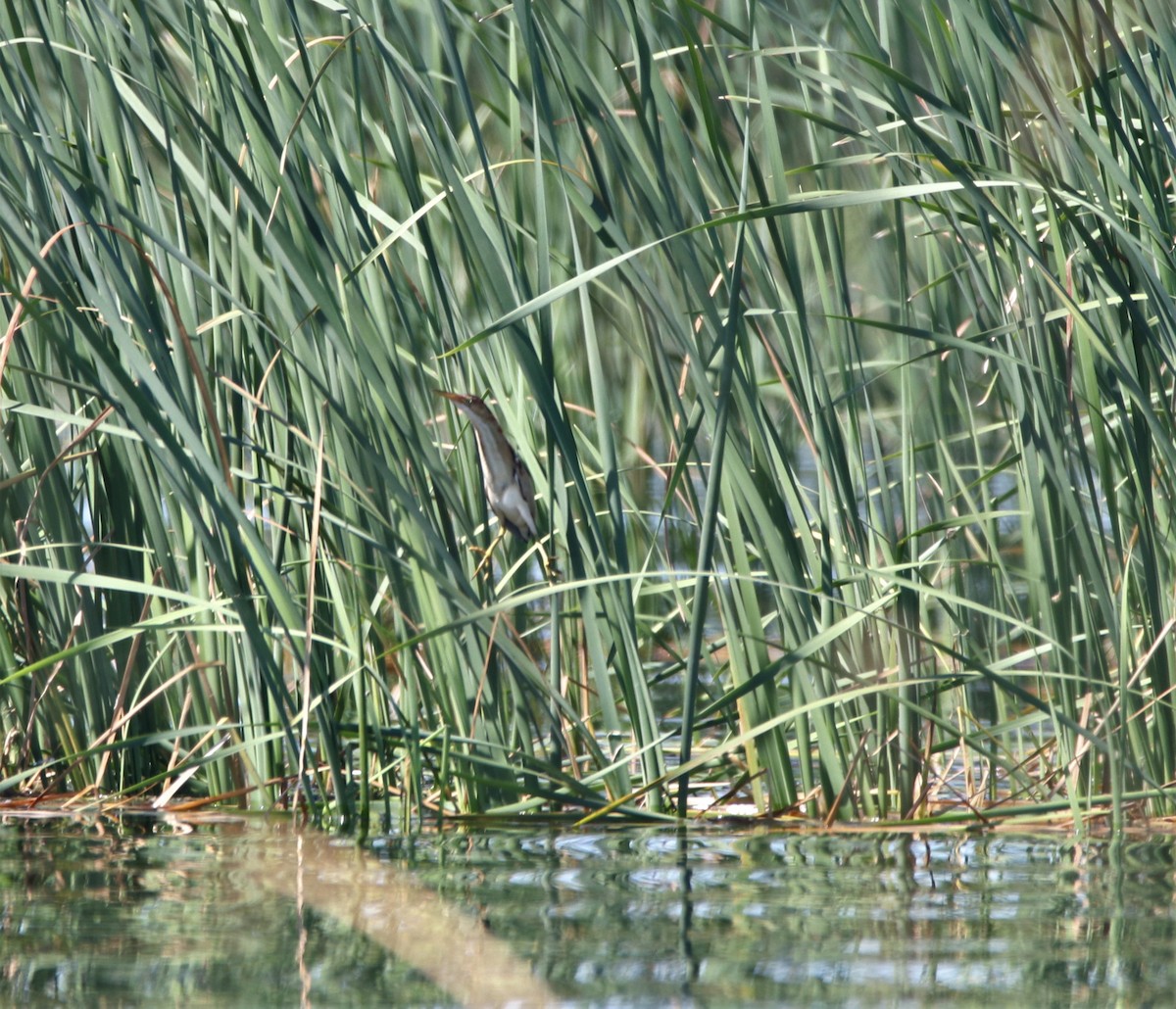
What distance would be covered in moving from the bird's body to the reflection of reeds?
0.26ft

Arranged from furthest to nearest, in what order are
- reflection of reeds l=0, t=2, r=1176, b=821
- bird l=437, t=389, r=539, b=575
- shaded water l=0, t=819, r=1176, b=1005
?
bird l=437, t=389, r=539, b=575
reflection of reeds l=0, t=2, r=1176, b=821
shaded water l=0, t=819, r=1176, b=1005

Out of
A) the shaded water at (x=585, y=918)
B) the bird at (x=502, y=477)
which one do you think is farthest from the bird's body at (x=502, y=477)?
the shaded water at (x=585, y=918)

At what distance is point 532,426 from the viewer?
3289 mm

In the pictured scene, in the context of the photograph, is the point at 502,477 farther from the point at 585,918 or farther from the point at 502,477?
the point at 585,918

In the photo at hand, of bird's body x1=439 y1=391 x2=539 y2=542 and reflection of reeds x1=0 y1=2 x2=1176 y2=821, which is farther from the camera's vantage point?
bird's body x1=439 y1=391 x2=539 y2=542

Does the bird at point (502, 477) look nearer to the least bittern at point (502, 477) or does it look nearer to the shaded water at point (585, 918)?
the least bittern at point (502, 477)

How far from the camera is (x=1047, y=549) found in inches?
110

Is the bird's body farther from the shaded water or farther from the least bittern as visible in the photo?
the shaded water

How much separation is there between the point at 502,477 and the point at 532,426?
13 cm

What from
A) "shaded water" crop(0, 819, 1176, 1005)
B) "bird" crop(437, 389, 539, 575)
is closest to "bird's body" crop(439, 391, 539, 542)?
"bird" crop(437, 389, 539, 575)

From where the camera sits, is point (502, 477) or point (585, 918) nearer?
point (585, 918)

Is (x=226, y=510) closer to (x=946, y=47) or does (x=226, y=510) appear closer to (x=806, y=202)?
(x=806, y=202)

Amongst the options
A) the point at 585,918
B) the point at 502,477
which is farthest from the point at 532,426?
the point at 585,918

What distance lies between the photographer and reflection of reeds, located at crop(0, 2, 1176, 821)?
2.65 meters
